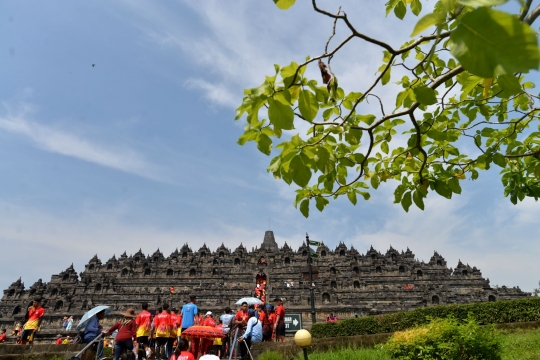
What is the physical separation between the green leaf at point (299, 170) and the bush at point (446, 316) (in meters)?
12.4

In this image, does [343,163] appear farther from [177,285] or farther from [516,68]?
[177,285]

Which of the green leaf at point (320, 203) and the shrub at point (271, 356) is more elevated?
the green leaf at point (320, 203)

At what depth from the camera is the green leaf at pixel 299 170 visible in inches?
89.6

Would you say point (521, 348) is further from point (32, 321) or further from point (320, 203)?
point (32, 321)

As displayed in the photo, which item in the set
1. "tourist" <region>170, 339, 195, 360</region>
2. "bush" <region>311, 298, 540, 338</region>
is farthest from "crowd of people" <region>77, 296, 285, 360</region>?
"bush" <region>311, 298, 540, 338</region>

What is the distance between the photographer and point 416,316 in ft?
47.1

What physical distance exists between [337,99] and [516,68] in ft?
5.92

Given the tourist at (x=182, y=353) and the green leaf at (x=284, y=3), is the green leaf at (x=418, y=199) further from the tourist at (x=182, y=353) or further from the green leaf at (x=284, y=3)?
the tourist at (x=182, y=353)

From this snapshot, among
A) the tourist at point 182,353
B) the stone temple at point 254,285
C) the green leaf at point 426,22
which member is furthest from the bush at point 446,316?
the stone temple at point 254,285

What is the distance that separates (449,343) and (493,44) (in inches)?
267

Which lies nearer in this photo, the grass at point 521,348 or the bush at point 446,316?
the grass at point 521,348

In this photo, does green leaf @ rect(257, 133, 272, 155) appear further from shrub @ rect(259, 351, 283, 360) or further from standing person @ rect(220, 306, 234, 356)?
standing person @ rect(220, 306, 234, 356)

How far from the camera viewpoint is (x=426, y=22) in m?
1.37

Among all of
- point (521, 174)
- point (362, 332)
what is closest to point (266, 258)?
point (362, 332)
